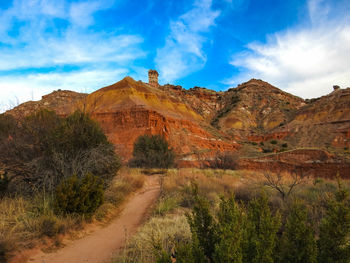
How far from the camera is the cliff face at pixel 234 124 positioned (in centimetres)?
2944

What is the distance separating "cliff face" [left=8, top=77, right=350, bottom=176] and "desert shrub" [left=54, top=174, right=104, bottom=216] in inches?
777

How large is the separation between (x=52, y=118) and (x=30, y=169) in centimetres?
215

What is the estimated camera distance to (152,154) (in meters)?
19.2

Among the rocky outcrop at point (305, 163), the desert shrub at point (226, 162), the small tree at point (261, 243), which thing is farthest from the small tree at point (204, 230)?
the rocky outcrop at point (305, 163)

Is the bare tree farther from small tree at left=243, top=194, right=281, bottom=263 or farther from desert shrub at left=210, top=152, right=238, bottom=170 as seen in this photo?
desert shrub at left=210, top=152, right=238, bottom=170

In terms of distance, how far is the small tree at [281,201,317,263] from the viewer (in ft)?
6.93

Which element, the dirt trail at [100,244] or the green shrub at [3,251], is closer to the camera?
the green shrub at [3,251]

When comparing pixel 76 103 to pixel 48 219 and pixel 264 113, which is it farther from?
pixel 264 113

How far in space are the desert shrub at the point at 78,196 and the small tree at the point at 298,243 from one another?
4.94 metres

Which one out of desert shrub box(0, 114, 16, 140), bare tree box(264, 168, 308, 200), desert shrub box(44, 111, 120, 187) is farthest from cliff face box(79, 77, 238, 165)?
desert shrub box(0, 114, 16, 140)

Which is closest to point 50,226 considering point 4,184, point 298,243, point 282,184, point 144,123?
point 4,184

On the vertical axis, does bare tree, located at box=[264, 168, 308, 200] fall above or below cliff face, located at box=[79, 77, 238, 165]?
Answer: below

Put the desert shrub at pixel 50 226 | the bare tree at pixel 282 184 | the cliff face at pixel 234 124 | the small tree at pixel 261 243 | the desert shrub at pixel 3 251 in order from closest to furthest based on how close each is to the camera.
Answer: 1. the small tree at pixel 261 243
2. the desert shrub at pixel 3 251
3. the desert shrub at pixel 50 226
4. the bare tree at pixel 282 184
5. the cliff face at pixel 234 124

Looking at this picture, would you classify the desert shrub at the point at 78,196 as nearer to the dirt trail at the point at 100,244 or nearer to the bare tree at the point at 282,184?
the dirt trail at the point at 100,244
